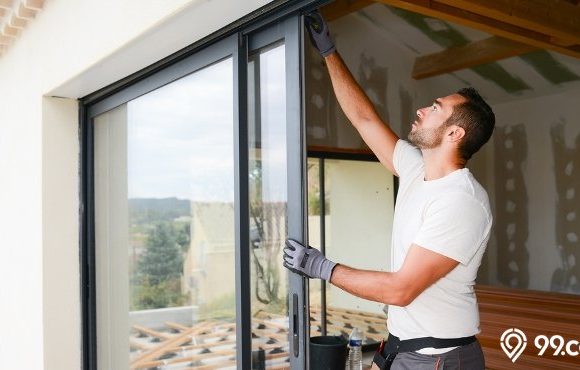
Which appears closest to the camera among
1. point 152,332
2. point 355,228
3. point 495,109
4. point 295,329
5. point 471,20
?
point 295,329

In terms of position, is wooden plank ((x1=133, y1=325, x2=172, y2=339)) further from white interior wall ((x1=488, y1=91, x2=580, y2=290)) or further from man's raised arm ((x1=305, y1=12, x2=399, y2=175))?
white interior wall ((x1=488, y1=91, x2=580, y2=290))

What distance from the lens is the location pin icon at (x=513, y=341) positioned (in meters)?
4.75

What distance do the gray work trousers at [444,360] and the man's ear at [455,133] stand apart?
0.68m

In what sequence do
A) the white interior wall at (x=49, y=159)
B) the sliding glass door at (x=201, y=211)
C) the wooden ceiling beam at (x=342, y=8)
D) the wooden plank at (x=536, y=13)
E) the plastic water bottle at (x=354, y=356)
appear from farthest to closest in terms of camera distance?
the wooden ceiling beam at (x=342, y=8) < the plastic water bottle at (x=354, y=356) < the wooden plank at (x=536, y=13) < the white interior wall at (x=49, y=159) < the sliding glass door at (x=201, y=211)

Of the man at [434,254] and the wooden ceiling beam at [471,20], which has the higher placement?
the wooden ceiling beam at [471,20]

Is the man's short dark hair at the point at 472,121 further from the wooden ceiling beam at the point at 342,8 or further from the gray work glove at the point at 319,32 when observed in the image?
the wooden ceiling beam at the point at 342,8

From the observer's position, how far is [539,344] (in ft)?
15.3

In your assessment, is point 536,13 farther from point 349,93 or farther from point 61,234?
point 61,234

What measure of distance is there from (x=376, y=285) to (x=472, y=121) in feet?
2.10

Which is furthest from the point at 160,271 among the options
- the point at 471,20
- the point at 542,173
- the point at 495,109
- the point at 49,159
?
the point at 495,109

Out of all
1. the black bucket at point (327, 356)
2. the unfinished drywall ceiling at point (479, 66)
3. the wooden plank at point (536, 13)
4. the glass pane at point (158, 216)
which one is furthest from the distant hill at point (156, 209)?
the unfinished drywall ceiling at point (479, 66)

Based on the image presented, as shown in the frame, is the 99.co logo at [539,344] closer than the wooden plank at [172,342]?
No

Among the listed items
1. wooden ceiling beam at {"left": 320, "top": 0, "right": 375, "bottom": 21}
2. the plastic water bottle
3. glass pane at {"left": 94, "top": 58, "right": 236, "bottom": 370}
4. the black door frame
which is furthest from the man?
wooden ceiling beam at {"left": 320, "top": 0, "right": 375, "bottom": 21}

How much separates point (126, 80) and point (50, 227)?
94 cm
